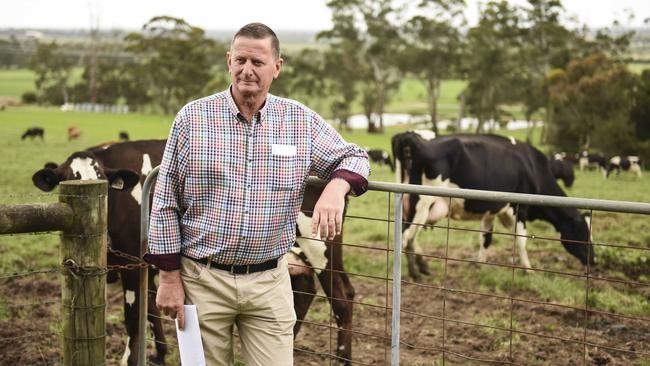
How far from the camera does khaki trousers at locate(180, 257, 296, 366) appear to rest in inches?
129

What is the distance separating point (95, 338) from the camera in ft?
12.1

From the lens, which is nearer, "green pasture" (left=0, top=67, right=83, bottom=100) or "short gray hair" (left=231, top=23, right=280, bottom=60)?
"short gray hair" (left=231, top=23, right=280, bottom=60)

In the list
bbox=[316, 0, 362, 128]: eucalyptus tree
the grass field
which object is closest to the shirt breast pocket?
the grass field

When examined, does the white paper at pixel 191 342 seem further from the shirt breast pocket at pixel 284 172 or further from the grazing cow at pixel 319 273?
the grazing cow at pixel 319 273

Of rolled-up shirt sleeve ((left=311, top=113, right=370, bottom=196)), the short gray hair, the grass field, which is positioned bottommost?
the grass field

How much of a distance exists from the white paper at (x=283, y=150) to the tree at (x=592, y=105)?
32.6m

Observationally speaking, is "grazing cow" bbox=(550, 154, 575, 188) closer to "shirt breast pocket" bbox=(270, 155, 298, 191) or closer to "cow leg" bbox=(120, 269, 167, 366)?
"cow leg" bbox=(120, 269, 167, 366)

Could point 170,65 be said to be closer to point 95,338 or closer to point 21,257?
point 21,257

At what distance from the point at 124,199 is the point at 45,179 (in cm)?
69

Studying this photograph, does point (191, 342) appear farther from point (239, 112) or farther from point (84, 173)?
point (84, 173)

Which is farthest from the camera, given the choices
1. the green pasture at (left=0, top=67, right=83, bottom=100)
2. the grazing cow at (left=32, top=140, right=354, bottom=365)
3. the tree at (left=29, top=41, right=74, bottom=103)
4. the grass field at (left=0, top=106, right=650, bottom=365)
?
the green pasture at (left=0, top=67, right=83, bottom=100)

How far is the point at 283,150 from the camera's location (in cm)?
329

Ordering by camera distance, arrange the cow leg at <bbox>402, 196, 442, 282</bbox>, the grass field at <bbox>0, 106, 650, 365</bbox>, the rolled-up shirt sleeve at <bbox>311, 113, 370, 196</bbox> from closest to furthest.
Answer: the rolled-up shirt sleeve at <bbox>311, 113, 370, 196</bbox>, the grass field at <bbox>0, 106, 650, 365</bbox>, the cow leg at <bbox>402, 196, 442, 282</bbox>

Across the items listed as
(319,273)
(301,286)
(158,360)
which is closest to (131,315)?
(158,360)
